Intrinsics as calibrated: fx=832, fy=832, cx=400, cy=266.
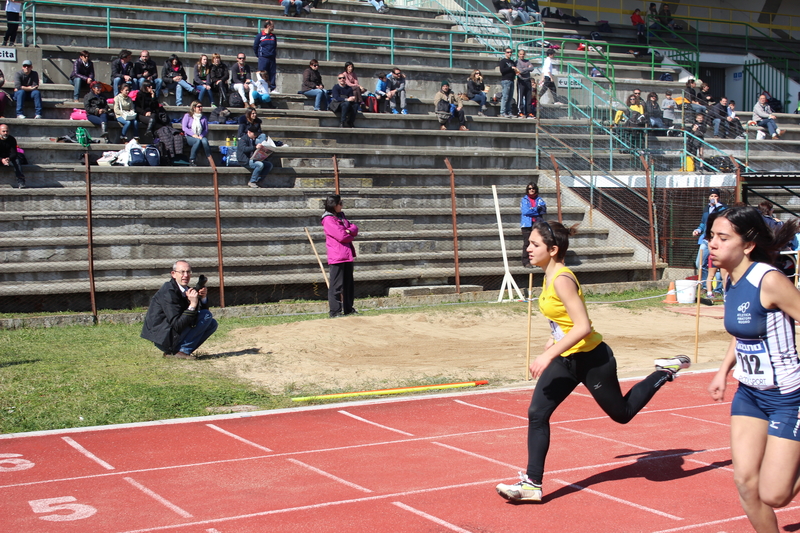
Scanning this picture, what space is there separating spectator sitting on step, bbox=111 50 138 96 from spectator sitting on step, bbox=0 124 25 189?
11.7 ft

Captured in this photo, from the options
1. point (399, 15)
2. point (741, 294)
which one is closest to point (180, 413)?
point (741, 294)

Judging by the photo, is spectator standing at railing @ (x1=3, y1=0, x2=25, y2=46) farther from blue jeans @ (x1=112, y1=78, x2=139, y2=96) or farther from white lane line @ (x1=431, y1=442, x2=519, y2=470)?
white lane line @ (x1=431, y1=442, x2=519, y2=470)

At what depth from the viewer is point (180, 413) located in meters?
8.27

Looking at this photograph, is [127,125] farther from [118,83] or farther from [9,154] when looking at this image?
[9,154]

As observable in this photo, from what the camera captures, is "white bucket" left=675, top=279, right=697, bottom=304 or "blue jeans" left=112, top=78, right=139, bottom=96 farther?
"blue jeans" left=112, top=78, right=139, bottom=96

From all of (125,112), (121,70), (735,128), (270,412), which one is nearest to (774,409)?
(270,412)

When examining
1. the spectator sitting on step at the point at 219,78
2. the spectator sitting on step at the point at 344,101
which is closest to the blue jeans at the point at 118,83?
the spectator sitting on step at the point at 219,78

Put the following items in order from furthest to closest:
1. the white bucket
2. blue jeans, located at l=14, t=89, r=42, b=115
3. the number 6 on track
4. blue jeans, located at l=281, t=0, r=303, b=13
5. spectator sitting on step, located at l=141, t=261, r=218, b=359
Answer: blue jeans, located at l=281, t=0, r=303, b=13
blue jeans, located at l=14, t=89, r=42, b=115
the white bucket
spectator sitting on step, located at l=141, t=261, r=218, b=359
the number 6 on track

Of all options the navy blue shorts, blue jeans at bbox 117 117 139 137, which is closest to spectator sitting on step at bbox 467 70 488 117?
blue jeans at bbox 117 117 139 137

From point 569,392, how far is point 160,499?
2891mm

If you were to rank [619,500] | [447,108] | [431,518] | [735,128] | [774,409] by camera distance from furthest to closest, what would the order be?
1. [735,128]
2. [447,108]
3. [619,500]
4. [431,518]
5. [774,409]

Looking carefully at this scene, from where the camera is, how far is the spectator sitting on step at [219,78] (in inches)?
809

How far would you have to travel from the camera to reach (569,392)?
5.62 m

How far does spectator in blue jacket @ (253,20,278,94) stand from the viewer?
21.5m
